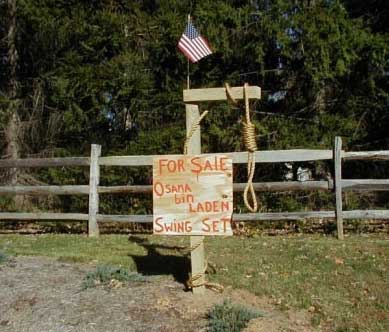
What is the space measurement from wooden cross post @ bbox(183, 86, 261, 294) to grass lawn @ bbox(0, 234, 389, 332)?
68cm

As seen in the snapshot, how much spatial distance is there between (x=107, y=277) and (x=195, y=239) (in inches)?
42.7

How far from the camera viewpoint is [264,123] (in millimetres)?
11766

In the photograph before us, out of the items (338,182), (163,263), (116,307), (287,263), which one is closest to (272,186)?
(338,182)

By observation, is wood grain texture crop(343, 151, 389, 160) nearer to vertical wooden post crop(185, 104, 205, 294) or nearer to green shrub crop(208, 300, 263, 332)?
vertical wooden post crop(185, 104, 205, 294)

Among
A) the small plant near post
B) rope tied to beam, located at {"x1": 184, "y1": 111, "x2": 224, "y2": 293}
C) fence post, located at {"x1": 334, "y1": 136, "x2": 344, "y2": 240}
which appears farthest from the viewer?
fence post, located at {"x1": 334, "y1": 136, "x2": 344, "y2": 240}

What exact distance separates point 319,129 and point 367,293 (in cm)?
590

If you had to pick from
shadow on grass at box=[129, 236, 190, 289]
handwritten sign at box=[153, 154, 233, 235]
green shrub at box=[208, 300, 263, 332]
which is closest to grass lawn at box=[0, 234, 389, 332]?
shadow on grass at box=[129, 236, 190, 289]

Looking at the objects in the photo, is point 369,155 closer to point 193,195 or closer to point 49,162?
point 193,195

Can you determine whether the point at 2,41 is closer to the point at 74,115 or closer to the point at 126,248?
the point at 74,115

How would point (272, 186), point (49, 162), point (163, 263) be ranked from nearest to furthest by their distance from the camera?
1. point (163, 263)
2. point (272, 186)
3. point (49, 162)

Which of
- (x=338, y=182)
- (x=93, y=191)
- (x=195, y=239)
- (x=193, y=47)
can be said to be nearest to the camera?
(x=195, y=239)

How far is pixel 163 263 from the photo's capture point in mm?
6930

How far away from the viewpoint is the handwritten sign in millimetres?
5223

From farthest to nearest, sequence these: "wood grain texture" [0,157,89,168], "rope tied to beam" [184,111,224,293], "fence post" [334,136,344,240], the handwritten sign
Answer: "wood grain texture" [0,157,89,168], "fence post" [334,136,344,240], "rope tied to beam" [184,111,224,293], the handwritten sign
